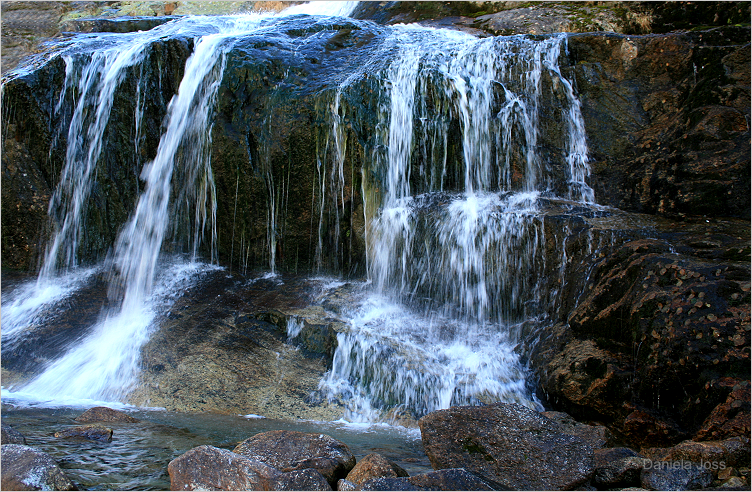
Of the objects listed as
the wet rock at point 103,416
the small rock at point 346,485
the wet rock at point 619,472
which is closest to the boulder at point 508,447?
the wet rock at point 619,472

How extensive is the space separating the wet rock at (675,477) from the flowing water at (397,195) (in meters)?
2.47

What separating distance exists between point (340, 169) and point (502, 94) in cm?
270

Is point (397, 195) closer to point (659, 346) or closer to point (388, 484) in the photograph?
point (659, 346)

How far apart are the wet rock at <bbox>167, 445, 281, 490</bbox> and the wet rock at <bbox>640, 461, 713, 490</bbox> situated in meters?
2.29

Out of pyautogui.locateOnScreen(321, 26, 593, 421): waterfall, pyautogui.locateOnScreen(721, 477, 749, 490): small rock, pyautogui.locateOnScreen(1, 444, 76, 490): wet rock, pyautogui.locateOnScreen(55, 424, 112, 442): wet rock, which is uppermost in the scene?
pyautogui.locateOnScreen(321, 26, 593, 421): waterfall

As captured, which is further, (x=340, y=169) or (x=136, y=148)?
(x=136, y=148)

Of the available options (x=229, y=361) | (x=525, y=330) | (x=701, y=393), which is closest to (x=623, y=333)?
(x=701, y=393)

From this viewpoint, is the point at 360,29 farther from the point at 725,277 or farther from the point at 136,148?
the point at 725,277

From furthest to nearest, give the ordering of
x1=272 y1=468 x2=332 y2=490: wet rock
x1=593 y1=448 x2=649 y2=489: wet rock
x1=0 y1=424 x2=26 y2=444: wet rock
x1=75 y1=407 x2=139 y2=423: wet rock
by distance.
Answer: x1=75 y1=407 x2=139 y2=423: wet rock < x1=0 y1=424 x2=26 y2=444: wet rock < x1=593 y1=448 x2=649 y2=489: wet rock < x1=272 y1=468 x2=332 y2=490: wet rock

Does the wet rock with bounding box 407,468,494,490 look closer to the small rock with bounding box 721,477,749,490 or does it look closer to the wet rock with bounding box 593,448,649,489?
the wet rock with bounding box 593,448,649,489

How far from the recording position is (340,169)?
6.99 metres

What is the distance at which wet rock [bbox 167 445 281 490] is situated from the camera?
283 centimetres

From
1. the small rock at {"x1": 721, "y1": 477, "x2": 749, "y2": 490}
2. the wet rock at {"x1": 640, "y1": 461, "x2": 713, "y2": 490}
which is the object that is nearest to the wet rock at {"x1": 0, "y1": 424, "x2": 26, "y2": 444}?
the wet rock at {"x1": 640, "y1": 461, "x2": 713, "y2": 490}

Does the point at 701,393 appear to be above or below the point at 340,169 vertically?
below
